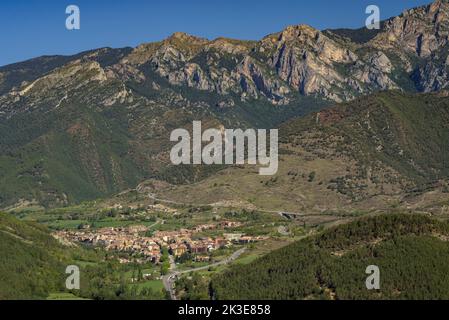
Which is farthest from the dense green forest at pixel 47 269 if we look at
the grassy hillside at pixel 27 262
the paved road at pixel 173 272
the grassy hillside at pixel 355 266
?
the grassy hillside at pixel 355 266

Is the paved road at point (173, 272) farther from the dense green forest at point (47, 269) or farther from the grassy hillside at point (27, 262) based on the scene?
the grassy hillside at point (27, 262)

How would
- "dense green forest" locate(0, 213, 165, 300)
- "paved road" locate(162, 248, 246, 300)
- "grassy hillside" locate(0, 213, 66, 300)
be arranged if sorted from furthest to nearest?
"paved road" locate(162, 248, 246, 300)
"dense green forest" locate(0, 213, 165, 300)
"grassy hillside" locate(0, 213, 66, 300)

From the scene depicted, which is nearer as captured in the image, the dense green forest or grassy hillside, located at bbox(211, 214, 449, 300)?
grassy hillside, located at bbox(211, 214, 449, 300)

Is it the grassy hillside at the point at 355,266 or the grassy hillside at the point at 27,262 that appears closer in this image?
the grassy hillside at the point at 355,266

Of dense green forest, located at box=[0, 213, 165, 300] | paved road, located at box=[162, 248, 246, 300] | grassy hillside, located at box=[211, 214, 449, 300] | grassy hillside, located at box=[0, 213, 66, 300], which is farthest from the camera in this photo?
paved road, located at box=[162, 248, 246, 300]

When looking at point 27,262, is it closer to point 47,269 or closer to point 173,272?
point 47,269

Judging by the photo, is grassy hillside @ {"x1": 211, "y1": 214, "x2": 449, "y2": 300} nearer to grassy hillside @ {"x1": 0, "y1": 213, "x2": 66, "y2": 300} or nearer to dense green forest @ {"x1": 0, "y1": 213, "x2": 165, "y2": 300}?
dense green forest @ {"x1": 0, "y1": 213, "x2": 165, "y2": 300}

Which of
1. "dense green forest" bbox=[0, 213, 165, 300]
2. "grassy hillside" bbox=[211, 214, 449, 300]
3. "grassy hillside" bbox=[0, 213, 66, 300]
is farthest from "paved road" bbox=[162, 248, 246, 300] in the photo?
"grassy hillside" bbox=[0, 213, 66, 300]
